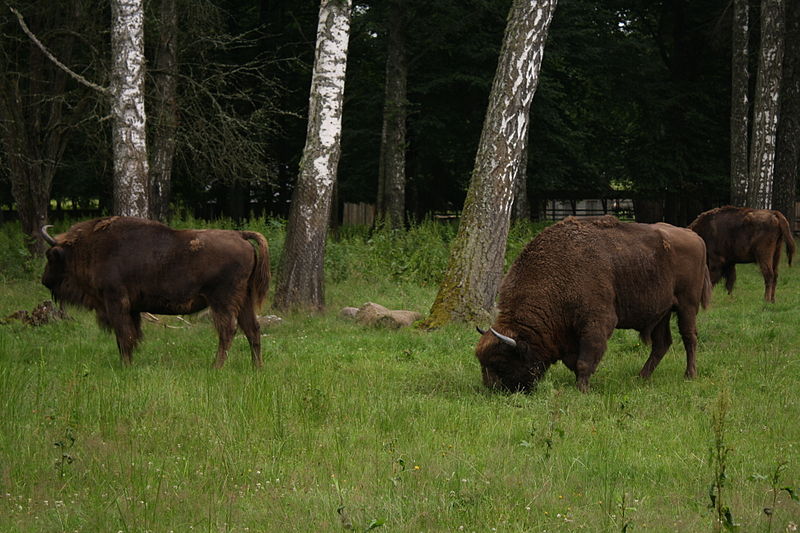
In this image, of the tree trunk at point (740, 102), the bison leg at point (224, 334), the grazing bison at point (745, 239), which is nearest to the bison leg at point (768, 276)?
the grazing bison at point (745, 239)

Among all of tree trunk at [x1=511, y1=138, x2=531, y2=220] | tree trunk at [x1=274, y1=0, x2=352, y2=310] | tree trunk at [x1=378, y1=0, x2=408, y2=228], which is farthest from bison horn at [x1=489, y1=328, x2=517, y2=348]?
tree trunk at [x1=511, y1=138, x2=531, y2=220]

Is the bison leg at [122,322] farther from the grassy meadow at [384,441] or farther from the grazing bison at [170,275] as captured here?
the grassy meadow at [384,441]

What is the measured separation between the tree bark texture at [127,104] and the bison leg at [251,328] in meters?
4.79

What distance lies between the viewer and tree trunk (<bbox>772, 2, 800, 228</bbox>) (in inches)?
1102

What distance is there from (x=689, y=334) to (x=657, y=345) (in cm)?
36

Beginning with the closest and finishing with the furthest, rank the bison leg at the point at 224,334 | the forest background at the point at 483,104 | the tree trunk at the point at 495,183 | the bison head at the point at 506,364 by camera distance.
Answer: the bison head at the point at 506,364, the bison leg at the point at 224,334, the tree trunk at the point at 495,183, the forest background at the point at 483,104

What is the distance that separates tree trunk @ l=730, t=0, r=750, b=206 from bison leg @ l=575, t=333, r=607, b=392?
16.6m

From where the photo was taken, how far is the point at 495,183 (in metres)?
12.6

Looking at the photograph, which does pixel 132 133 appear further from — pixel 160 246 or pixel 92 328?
pixel 160 246

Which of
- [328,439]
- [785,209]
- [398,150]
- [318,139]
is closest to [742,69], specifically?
[785,209]

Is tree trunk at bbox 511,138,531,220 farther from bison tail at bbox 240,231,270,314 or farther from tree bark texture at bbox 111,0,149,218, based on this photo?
bison tail at bbox 240,231,270,314

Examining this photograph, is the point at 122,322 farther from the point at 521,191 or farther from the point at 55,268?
the point at 521,191

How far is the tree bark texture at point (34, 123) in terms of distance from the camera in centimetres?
1983

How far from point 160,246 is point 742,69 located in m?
18.8
